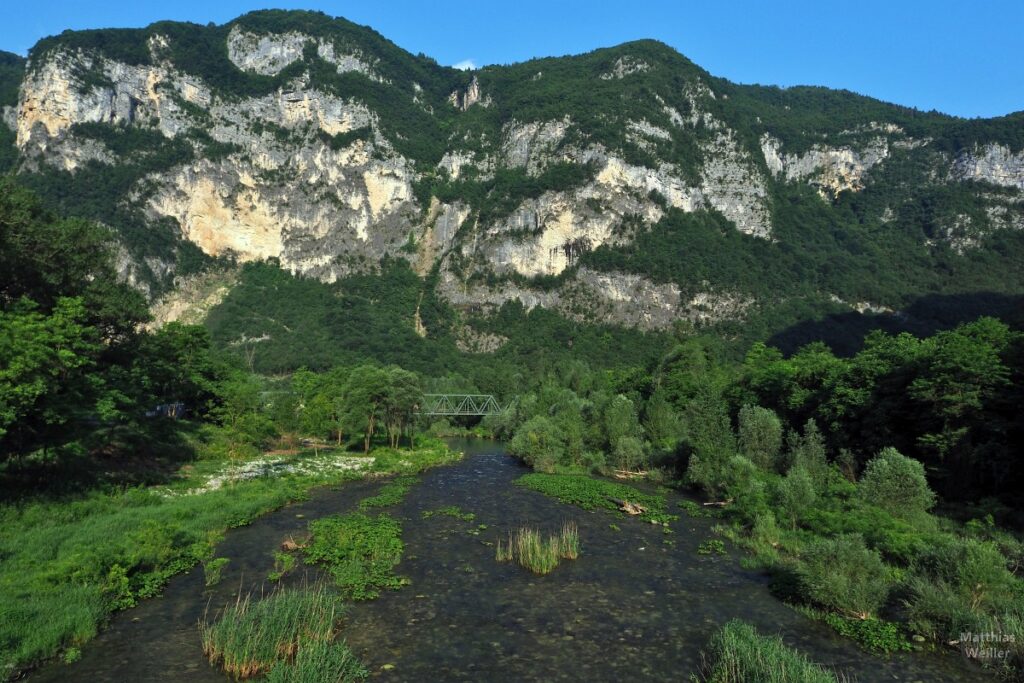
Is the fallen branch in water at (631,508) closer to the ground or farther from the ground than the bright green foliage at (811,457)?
closer to the ground

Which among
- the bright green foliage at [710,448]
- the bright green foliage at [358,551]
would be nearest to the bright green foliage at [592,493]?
the bright green foliage at [710,448]

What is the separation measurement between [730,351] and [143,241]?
181 meters

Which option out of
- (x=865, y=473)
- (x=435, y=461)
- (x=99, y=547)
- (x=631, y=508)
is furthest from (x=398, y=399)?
(x=865, y=473)

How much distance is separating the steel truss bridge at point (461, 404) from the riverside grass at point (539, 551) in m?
69.6

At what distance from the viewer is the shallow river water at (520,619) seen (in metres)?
14.2

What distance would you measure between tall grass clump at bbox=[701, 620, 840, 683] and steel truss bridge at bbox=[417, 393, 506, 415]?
80.3 meters

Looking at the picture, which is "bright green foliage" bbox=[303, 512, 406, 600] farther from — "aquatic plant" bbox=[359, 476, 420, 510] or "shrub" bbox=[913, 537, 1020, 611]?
"shrub" bbox=[913, 537, 1020, 611]

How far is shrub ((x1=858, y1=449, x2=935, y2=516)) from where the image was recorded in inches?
1142

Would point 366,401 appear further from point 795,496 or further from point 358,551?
point 795,496

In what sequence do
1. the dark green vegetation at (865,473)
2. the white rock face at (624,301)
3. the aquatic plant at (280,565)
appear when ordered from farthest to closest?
the white rock face at (624,301) → the aquatic plant at (280,565) → the dark green vegetation at (865,473)

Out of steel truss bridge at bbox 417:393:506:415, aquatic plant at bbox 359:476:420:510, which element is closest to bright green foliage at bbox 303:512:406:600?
aquatic plant at bbox 359:476:420:510

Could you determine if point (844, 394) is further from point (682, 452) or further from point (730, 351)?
point (730, 351)

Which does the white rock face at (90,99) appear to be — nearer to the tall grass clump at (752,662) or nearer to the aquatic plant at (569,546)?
the aquatic plant at (569,546)

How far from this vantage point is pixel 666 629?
55.6 ft
